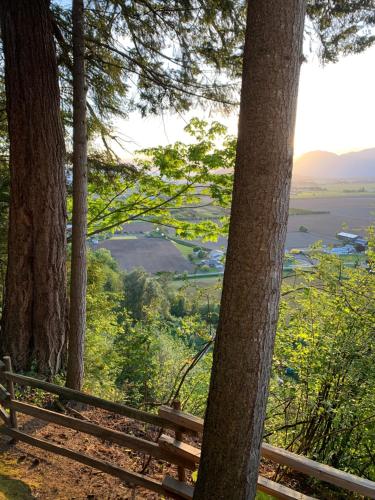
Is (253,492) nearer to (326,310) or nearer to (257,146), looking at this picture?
(257,146)

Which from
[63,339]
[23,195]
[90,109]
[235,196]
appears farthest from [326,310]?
[90,109]

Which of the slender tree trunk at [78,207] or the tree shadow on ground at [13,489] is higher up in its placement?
the slender tree trunk at [78,207]

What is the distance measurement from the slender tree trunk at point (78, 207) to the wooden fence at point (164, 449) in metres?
1.12

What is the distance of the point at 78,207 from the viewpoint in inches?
179

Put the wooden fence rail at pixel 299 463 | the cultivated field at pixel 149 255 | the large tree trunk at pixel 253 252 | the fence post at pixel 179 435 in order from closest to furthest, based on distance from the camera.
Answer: the large tree trunk at pixel 253 252 < the wooden fence rail at pixel 299 463 < the fence post at pixel 179 435 < the cultivated field at pixel 149 255

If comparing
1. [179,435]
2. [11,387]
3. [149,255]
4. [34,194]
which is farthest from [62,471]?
[149,255]

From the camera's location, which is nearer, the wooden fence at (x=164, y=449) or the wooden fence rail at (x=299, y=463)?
the wooden fence rail at (x=299, y=463)

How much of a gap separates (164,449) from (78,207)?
119 inches

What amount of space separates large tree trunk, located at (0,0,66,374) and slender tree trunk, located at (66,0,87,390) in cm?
54

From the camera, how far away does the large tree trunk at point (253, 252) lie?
184 centimetres

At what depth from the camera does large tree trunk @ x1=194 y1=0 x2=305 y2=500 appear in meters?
1.84

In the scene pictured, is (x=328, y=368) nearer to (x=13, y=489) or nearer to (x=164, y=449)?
(x=164, y=449)

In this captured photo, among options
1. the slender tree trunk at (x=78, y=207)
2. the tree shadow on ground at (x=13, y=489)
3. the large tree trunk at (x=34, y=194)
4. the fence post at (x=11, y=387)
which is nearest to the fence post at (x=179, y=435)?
the tree shadow on ground at (x=13, y=489)

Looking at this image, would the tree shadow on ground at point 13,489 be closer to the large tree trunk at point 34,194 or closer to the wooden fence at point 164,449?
the wooden fence at point 164,449
